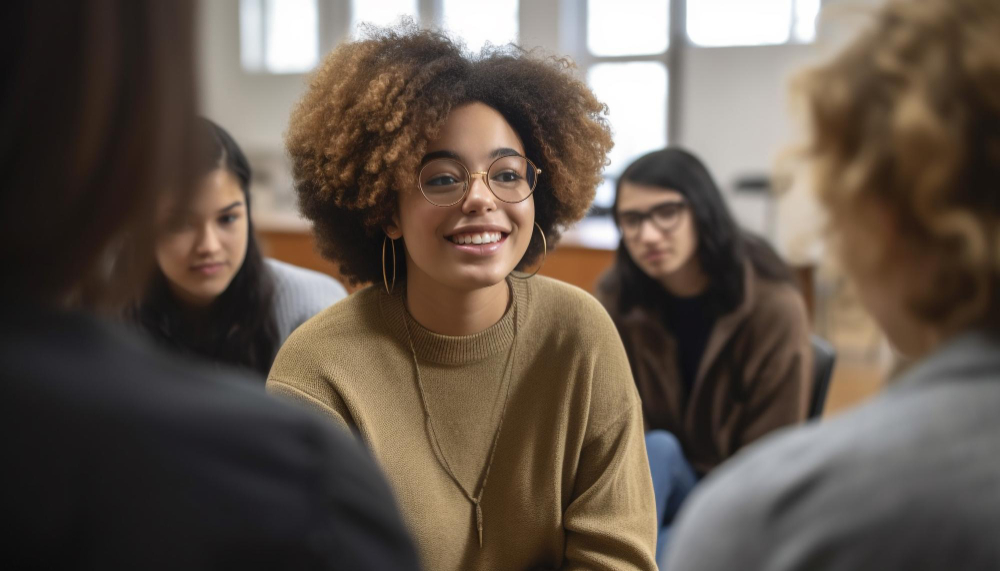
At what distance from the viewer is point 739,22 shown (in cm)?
651

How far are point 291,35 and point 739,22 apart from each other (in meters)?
3.95

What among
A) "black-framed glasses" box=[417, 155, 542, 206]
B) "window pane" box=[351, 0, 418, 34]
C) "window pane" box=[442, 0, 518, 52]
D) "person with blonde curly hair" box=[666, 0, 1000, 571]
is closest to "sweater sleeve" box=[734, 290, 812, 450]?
"black-framed glasses" box=[417, 155, 542, 206]

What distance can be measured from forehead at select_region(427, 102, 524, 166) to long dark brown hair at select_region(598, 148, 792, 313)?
1133 mm

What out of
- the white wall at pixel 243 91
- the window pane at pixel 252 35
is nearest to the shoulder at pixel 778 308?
the white wall at pixel 243 91

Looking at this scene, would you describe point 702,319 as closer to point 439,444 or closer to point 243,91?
point 439,444

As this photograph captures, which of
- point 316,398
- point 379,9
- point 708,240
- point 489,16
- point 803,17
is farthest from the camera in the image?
point 379,9

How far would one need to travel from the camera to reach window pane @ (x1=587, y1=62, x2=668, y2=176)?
22.5ft

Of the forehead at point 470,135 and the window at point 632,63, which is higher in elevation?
the window at point 632,63

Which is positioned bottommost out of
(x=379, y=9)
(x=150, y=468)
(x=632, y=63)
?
(x=150, y=468)

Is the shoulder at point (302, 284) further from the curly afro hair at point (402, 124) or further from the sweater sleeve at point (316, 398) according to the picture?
the sweater sleeve at point (316, 398)

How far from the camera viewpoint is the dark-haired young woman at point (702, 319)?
2.40m

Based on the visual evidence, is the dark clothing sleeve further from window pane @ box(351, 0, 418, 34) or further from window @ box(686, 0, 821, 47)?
window pane @ box(351, 0, 418, 34)

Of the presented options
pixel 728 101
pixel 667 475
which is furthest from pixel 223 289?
pixel 728 101

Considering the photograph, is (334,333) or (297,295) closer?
(334,333)
